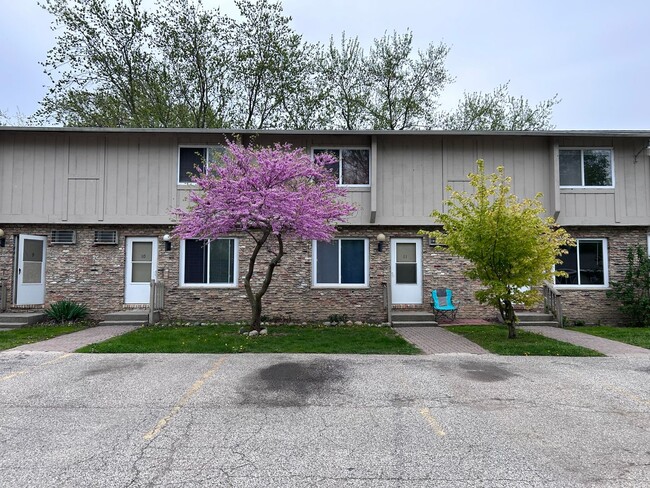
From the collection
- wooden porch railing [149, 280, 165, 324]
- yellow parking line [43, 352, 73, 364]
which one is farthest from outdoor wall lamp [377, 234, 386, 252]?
yellow parking line [43, 352, 73, 364]

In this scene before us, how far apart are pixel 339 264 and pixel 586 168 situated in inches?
310

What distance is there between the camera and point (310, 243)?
12.4 metres

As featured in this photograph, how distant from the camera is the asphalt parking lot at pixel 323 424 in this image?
329cm

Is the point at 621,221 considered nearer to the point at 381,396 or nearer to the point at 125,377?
the point at 381,396

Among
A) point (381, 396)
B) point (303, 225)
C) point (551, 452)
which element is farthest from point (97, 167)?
point (551, 452)

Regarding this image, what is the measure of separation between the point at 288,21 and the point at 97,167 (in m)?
11.9

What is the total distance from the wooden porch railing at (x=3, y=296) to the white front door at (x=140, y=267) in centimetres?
323

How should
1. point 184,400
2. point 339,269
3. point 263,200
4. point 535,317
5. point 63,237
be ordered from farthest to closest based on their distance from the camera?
point 339,269, point 63,237, point 535,317, point 263,200, point 184,400

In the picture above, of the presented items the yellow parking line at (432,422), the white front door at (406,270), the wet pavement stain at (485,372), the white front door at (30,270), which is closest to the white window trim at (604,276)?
the white front door at (406,270)

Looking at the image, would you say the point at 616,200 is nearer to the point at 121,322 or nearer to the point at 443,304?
the point at 443,304

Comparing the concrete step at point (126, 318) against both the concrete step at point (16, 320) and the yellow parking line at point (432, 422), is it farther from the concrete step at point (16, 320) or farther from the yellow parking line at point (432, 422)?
the yellow parking line at point (432, 422)

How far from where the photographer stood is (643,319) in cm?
1190

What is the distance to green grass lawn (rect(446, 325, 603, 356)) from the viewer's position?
26.3 feet

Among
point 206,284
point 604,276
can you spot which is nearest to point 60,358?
point 206,284
